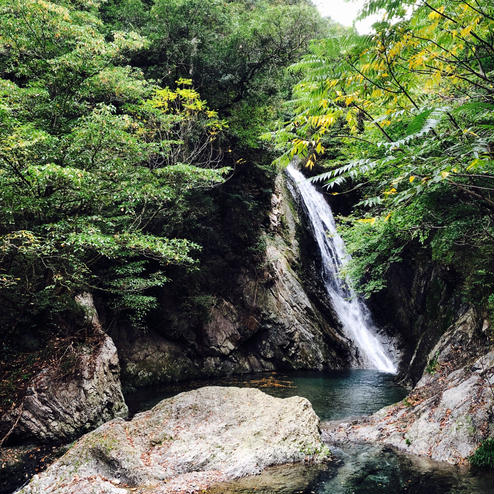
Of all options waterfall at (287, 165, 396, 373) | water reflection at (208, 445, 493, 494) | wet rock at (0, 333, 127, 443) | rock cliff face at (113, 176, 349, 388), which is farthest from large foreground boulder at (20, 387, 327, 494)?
waterfall at (287, 165, 396, 373)

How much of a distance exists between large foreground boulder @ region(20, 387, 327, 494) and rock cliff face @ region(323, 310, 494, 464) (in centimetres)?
147

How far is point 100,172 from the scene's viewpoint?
28.5ft

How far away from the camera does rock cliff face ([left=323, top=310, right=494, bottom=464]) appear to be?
5496 millimetres

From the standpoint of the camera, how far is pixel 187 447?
6.34 metres

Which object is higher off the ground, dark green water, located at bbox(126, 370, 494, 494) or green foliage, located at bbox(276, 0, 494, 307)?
green foliage, located at bbox(276, 0, 494, 307)

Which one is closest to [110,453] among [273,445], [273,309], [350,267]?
[273,445]

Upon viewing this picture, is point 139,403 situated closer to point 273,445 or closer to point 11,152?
point 273,445

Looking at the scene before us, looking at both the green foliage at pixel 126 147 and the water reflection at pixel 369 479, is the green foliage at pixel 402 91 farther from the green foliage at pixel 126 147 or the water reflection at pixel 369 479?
the green foliage at pixel 126 147

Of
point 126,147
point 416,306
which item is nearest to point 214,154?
point 126,147

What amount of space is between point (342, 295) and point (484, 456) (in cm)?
1531

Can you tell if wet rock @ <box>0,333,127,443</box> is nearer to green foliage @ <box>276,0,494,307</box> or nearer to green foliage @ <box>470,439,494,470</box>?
green foliage @ <box>470,439,494,470</box>

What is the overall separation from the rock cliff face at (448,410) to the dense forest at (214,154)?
0.55m

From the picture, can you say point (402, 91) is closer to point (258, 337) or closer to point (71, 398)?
point (71, 398)

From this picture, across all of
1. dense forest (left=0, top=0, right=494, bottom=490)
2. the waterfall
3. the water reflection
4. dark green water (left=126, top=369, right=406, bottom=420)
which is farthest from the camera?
the waterfall
